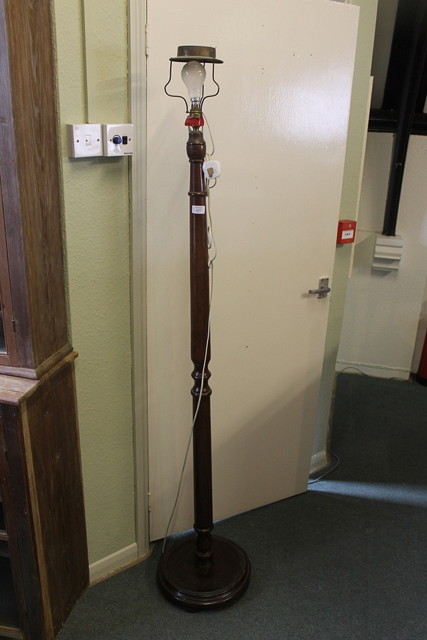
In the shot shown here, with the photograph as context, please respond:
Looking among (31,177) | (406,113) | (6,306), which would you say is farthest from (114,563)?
(406,113)

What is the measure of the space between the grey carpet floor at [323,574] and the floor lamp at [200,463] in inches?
2.8

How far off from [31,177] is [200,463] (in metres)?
1.03

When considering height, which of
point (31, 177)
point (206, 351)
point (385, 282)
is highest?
point (31, 177)

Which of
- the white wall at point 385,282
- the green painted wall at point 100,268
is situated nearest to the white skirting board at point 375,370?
the white wall at point 385,282

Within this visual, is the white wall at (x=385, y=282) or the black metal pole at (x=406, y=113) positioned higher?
the black metal pole at (x=406, y=113)

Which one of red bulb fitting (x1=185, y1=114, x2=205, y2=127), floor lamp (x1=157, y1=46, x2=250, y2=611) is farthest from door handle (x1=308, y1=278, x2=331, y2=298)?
red bulb fitting (x1=185, y1=114, x2=205, y2=127)

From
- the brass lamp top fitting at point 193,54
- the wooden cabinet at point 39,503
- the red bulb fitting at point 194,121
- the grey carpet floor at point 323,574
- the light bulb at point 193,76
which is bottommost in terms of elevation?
the grey carpet floor at point 323,574

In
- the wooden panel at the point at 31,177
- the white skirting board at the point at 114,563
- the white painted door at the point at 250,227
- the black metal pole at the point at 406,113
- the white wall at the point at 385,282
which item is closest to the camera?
the wooden panel at the point at 31,177

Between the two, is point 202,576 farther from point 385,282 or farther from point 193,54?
point 385,282

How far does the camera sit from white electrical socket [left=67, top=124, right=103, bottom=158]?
1.43 meters

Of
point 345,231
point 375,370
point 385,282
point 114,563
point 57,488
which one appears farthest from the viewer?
point 375,370

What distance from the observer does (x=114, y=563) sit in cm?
195

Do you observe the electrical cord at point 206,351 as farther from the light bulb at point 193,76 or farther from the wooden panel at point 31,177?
the wooden panel at point 31,177

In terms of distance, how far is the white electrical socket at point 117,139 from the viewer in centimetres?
150
